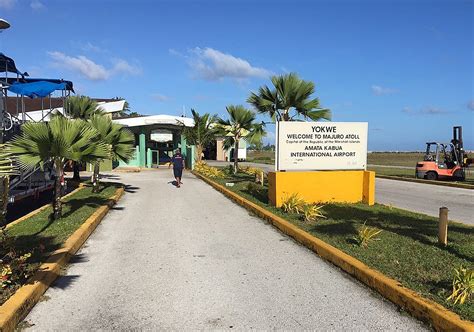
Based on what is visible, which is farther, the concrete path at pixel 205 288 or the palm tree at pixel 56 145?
the palm tree at pixel 56 145

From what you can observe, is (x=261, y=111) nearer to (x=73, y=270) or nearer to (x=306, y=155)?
(x=306, y=155)

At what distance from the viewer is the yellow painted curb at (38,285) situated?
4117 millimetres

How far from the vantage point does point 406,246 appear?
22.1 ft

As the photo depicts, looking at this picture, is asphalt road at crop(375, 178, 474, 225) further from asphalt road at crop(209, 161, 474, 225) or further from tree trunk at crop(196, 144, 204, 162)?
tree trunk at crop(196, 144, 204, 162)

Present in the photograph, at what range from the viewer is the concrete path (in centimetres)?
436

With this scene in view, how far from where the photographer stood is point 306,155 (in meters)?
11.9

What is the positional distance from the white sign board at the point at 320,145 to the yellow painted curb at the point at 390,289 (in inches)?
147

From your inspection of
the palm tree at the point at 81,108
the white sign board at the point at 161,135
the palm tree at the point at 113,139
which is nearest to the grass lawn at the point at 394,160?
the white sign board at the point at 161,135

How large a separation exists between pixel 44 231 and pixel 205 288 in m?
4.16

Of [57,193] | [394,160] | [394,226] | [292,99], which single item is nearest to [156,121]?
[292,99]

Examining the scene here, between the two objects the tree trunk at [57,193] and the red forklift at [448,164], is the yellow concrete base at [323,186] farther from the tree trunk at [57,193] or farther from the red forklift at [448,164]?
the red forklift at [448,164]

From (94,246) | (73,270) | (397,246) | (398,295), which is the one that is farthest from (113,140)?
(398,295)

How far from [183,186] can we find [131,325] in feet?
49.7

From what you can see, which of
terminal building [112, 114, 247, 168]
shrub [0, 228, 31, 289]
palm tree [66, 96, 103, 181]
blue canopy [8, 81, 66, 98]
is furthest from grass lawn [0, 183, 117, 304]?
terminal building [112, 114, 247, 168]
